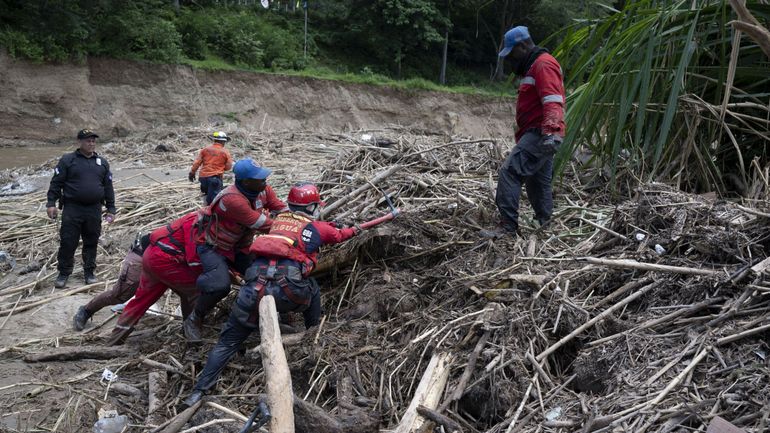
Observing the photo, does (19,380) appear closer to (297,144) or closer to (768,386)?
(768,386)

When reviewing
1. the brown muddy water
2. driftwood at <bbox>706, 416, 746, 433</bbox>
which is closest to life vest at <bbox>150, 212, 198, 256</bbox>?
driftwood at <bbox>706, 416, 746, 433</bbox>

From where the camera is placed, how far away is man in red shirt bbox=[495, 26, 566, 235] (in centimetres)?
524

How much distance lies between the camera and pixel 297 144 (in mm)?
14531

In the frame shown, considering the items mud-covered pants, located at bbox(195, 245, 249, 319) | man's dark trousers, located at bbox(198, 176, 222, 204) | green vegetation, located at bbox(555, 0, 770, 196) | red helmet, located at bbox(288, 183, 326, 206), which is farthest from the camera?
man's dark trousers, located at bbox(198, 176, 222, 204)

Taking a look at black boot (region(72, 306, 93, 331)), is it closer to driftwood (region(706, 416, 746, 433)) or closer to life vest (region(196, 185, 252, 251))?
life vest (region(196, 185, 252, 251))

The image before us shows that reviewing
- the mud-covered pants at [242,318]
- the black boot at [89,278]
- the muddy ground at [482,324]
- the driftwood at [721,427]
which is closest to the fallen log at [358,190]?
the muddy ground at [482,324]

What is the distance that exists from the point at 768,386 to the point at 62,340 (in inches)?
198

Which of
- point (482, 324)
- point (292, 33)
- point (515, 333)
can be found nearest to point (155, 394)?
point (482, 324)

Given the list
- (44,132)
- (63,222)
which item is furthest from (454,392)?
(44,132)

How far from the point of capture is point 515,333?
3955 millimetres

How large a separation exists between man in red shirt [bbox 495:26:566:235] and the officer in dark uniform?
3.96 metres

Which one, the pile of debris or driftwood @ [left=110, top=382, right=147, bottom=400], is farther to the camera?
driftwood @ [left=110, top=382, right=147, bottom=400]

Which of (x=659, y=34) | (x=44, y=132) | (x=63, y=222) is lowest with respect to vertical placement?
(x=44, y=132)

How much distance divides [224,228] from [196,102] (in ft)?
56.2
